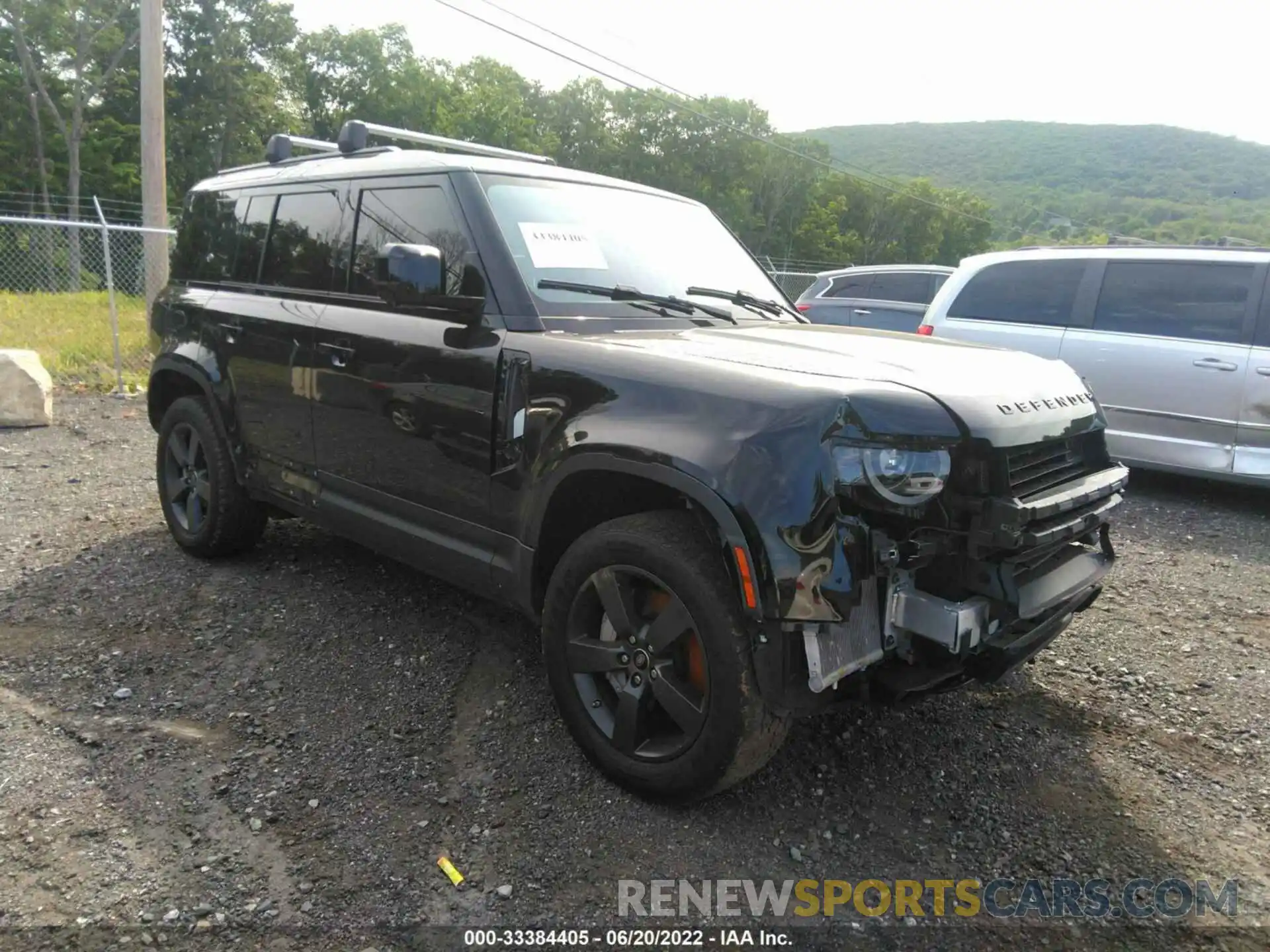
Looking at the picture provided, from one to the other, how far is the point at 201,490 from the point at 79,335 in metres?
8.83

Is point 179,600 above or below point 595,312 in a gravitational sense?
below

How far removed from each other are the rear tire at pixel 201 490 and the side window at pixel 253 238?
0.75 m

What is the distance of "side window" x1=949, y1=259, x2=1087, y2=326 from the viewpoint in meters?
7.04

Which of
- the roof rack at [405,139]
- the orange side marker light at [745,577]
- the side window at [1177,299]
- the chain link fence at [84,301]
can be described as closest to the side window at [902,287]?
the chain link fence at [84,301]

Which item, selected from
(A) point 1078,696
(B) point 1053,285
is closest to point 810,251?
(B) point 1053,285

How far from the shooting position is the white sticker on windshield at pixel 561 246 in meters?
3.25

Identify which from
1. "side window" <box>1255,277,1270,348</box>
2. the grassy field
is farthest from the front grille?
the grassy field

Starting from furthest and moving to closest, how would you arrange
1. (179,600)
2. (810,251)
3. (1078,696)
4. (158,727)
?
(810,251) < (179,600) < (1078,696) < (158,727)

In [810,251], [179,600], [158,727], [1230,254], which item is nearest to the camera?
[158,727]

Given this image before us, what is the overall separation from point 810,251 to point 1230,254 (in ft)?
193

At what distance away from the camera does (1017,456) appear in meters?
2.56

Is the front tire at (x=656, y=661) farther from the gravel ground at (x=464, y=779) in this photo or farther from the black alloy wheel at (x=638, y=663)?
the gravel ground at (x=464, y=779)

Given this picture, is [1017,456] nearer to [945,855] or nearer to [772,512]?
[772,512]

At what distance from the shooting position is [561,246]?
3318 millimetres
